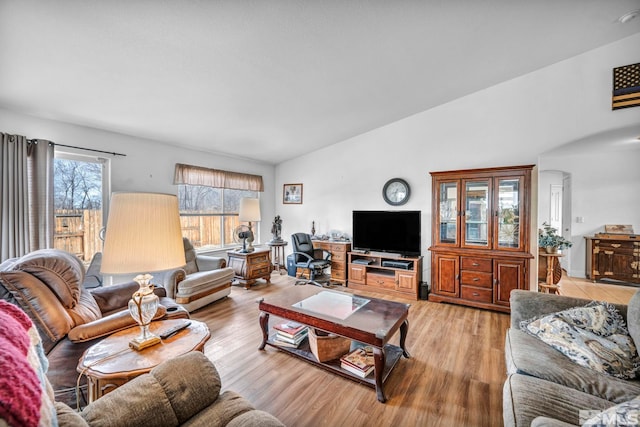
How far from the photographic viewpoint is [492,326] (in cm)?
301

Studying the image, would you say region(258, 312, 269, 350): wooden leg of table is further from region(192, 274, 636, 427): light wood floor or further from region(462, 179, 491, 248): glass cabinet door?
region(462, 179, 491, 248): glass cabinet door

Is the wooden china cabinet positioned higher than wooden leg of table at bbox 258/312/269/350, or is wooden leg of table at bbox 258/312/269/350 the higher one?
the wooden china cabinet

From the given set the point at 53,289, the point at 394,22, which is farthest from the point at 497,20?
the point at 53,289

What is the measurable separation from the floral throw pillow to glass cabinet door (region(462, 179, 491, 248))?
5.88 feet

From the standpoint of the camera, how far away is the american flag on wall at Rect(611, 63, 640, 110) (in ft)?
9.41

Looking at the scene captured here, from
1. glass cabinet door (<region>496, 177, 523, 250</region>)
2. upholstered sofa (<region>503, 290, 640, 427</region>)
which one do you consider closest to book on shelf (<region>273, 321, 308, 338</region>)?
upholstered sofa (<region>503, 290, 640, 427</region>)

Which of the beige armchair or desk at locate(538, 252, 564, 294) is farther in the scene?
desk at locate(538, 252, 564, 294)

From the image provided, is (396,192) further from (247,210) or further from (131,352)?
(131,352)

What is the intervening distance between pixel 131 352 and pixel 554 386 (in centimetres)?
220

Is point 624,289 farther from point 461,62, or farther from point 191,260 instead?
point 191,260

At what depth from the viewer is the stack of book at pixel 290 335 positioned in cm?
239

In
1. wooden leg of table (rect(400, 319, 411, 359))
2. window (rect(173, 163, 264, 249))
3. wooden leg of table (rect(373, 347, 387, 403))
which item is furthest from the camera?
window (rect(173, 163, 264, 249))

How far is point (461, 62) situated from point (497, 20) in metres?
0.59

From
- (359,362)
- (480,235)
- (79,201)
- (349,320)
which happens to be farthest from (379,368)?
(79,201)
